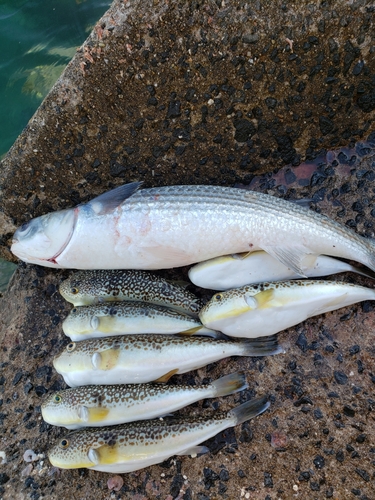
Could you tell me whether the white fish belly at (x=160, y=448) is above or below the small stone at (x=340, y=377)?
above

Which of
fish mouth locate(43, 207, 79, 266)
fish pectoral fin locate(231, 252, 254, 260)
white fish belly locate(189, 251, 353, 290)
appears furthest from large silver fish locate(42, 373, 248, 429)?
fish mouth locate(43, 207, 79, 266)

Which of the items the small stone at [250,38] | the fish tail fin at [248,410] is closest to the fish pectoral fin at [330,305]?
the fish tail fin at [248,410]

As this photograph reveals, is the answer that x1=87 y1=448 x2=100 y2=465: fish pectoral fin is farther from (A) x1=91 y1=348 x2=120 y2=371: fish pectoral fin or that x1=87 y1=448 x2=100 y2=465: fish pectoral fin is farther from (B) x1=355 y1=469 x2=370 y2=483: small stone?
(B) x1=355 y1=469 x2=370 y2=483: small stone

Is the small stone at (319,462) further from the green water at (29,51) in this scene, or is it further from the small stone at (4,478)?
the green water at (29,51)

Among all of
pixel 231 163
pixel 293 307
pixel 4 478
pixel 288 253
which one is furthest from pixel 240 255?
pixel 4 478

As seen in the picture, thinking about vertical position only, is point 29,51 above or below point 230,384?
above

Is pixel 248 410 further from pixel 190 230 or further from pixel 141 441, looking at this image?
pixel 190 230

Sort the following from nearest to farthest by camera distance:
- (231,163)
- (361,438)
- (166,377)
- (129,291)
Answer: (361,438) < (166,377) < (129,291) < (231,163)

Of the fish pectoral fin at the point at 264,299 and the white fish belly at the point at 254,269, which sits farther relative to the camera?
the white fish belly at the point at 254,269
